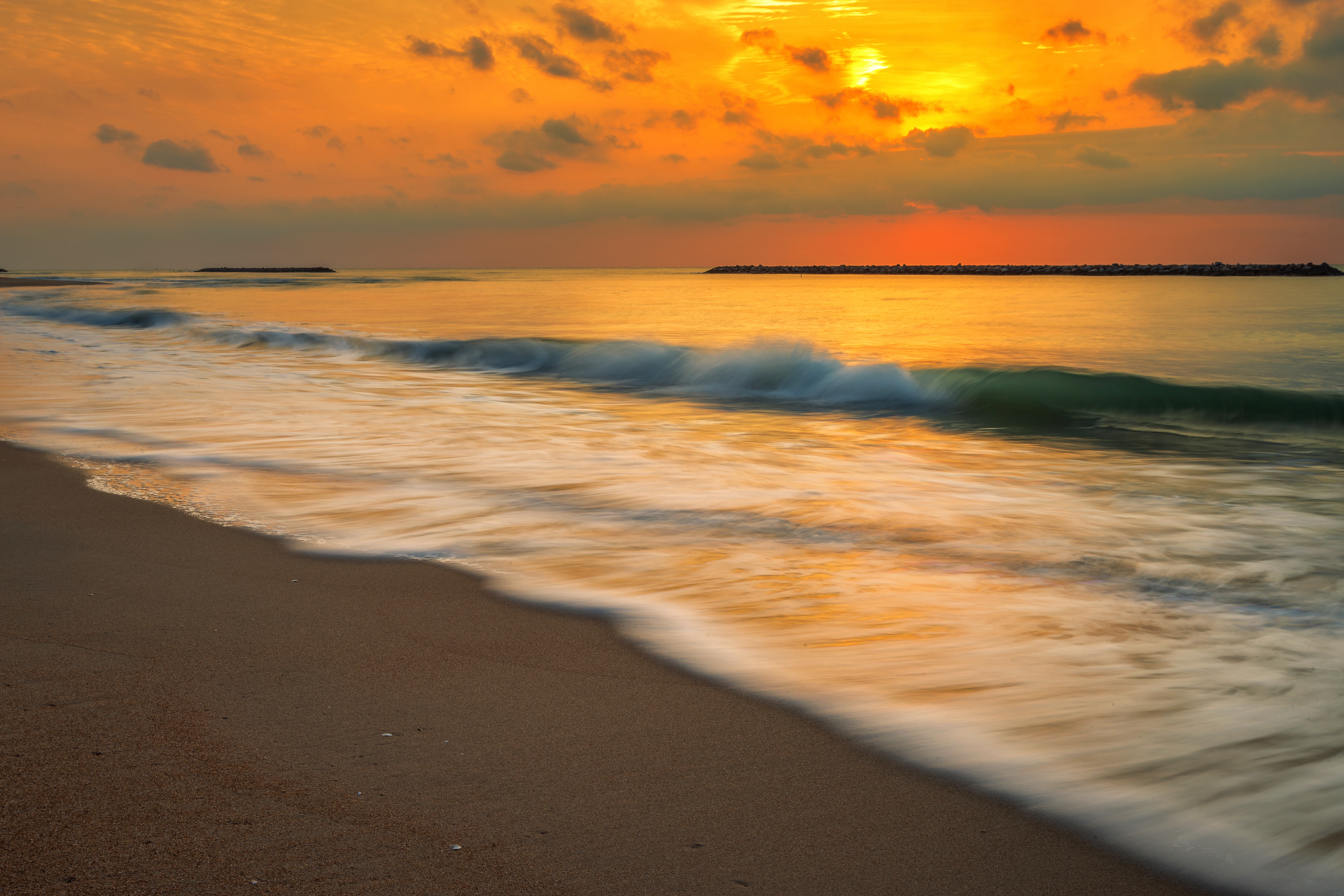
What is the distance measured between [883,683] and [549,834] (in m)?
1.29

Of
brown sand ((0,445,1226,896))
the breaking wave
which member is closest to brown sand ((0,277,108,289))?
the breaking wave

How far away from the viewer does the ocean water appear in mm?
2480

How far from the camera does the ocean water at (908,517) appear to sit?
97.7 inches

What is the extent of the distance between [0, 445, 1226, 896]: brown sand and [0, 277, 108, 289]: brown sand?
200ft

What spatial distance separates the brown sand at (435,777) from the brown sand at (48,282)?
2403 inches

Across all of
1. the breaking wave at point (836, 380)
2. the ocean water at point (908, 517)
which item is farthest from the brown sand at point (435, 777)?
the breaking wave at point (836, 380)

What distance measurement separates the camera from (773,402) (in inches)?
490

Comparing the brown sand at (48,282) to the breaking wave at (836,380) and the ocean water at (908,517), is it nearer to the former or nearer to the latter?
the breaking wave at (836,380)

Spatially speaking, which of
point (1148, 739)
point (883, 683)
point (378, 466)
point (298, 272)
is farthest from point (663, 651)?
point (298, 272)

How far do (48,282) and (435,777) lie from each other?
253 ft

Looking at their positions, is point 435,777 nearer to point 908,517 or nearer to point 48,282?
point 908,517

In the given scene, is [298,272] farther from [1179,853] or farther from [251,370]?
[1179,853]

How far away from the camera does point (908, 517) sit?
5.25m

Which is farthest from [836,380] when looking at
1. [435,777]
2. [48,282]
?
[48,282]
